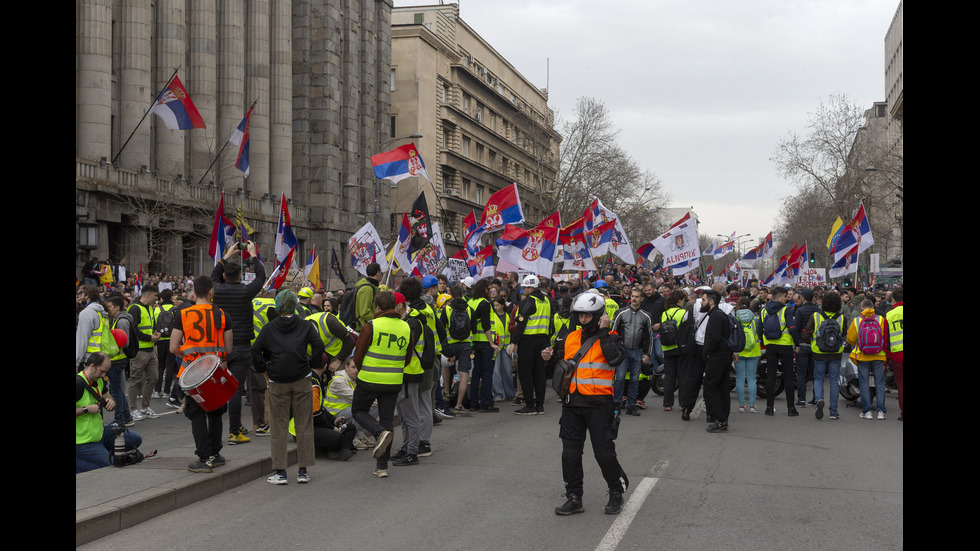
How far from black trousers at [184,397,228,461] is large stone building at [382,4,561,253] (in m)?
46.3

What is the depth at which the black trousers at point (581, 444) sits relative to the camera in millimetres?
7234

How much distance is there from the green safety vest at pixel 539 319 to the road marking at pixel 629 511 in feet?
14.6

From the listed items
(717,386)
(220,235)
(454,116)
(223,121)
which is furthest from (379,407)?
(454,116)

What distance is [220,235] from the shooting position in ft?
50.7

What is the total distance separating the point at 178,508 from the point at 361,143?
154 feet

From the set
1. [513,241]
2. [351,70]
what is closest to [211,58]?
[351,70]

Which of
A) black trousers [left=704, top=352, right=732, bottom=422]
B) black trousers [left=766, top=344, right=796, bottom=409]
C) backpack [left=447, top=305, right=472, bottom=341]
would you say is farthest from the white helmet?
black trousers [left=766, top=344, right=796, bottom=409]

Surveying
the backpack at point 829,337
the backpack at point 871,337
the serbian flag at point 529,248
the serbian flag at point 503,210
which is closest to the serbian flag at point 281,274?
the serbian flag at point 529,248

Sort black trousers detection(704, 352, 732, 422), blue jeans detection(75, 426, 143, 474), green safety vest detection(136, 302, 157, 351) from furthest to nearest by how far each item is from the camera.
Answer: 1. green safety vest detection(136, 302, 157, 351)
2. black trousers detection(704, 352, 732, 422)
3. blue jeans detection(75, 426, 143, 474)

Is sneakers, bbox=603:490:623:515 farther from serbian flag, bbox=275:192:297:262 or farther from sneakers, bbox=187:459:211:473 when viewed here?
serbian flag, bbox=275:192:297:262

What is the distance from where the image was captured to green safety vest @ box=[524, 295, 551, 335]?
13445 millimetres

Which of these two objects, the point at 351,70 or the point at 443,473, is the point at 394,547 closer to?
the point at 443,473

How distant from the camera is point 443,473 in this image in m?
8.89
